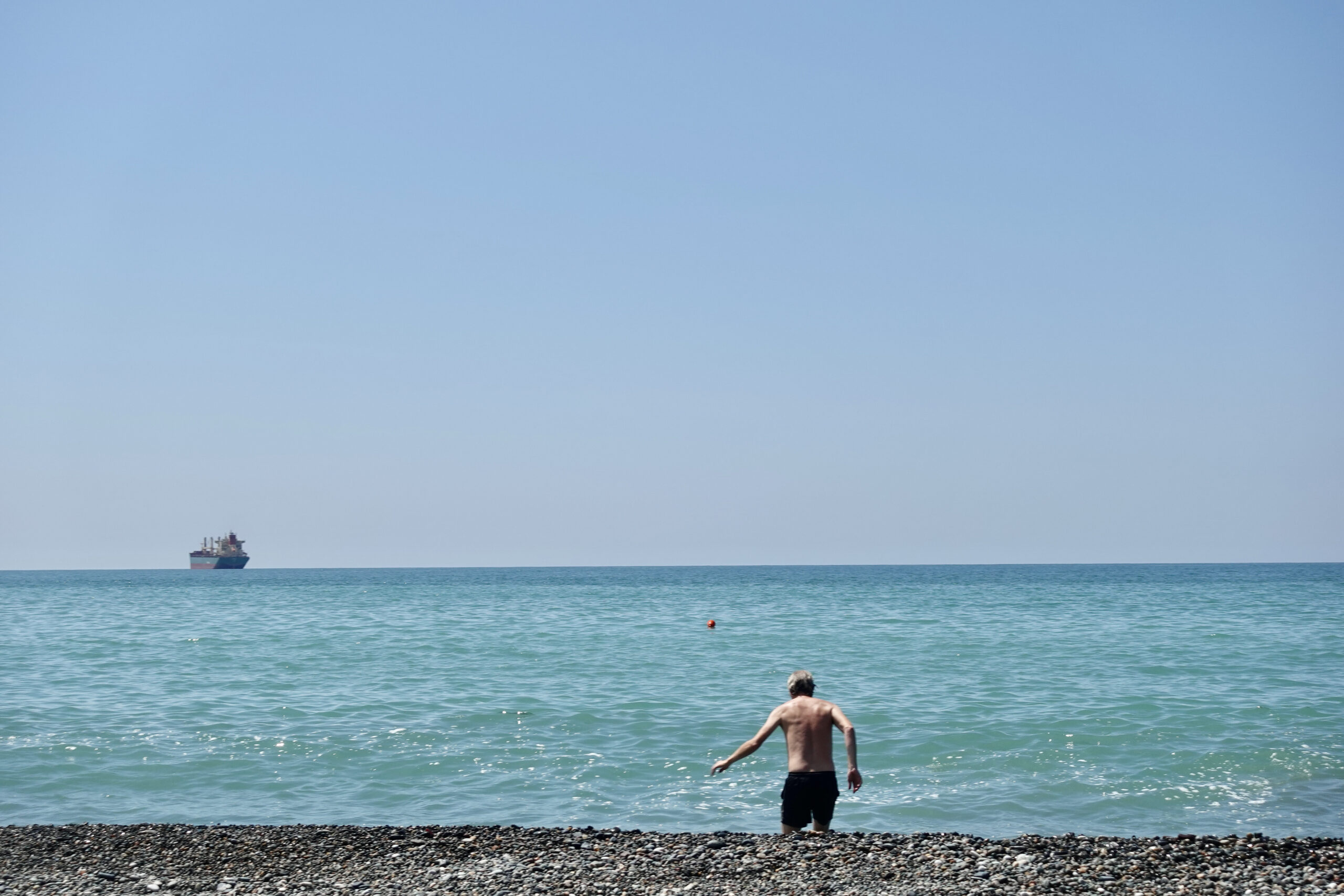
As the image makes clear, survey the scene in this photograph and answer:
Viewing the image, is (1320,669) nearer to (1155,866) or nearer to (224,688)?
(1155,866)

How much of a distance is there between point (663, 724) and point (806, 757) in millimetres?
7912

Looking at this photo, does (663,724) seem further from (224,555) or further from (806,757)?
(224,555)

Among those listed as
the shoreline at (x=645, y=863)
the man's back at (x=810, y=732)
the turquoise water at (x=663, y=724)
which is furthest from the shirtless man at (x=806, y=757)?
the turquoise water at (x=663, y=724)

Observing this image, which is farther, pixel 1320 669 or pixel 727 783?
pixel 1320 669

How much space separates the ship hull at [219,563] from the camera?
17288 cm

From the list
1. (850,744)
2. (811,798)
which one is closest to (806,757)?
(811,798)

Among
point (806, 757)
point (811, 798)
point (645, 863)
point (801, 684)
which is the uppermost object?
point (801, 684)

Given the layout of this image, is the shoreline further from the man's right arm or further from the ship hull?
the ship hull

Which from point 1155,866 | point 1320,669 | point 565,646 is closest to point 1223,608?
point 1320,669

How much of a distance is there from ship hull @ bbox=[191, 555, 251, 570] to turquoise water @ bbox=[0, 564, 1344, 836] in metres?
143

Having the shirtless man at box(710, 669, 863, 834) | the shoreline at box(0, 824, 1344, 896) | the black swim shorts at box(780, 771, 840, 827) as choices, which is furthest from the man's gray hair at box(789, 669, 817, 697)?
the shoreline at box(0, 824, 1344, 896)

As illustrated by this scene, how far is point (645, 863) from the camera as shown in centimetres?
917

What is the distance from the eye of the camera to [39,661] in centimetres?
2794

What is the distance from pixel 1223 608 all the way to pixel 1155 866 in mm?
46162
